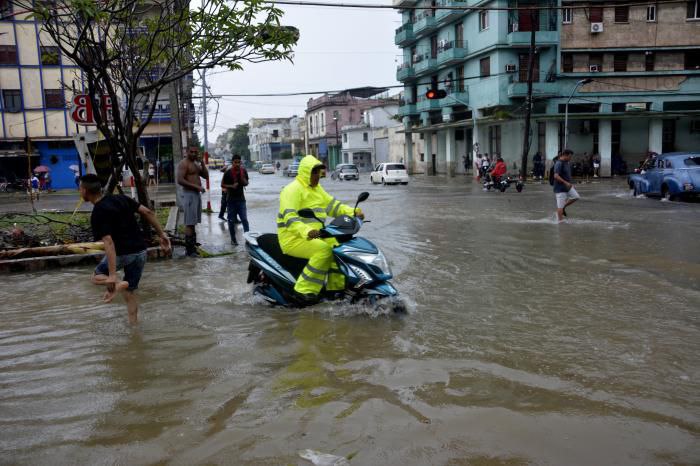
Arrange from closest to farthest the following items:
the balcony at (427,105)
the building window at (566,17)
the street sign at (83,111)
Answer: the street sign at (83,111) < the building window at (566,17) < the balcony at (427,105)

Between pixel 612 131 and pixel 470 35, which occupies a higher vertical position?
pixel 470 35

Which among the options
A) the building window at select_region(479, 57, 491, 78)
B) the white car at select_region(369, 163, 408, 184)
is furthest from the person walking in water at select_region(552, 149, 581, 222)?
the building window at select_region(479, 57, 491, 78)

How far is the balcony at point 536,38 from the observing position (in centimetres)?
3597

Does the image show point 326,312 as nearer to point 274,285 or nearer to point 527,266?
point 274,285

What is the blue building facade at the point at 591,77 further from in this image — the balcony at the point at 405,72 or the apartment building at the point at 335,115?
the apartment building at the point at 335,115

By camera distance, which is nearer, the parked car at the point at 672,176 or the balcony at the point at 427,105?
the parked car at the point at 672,176

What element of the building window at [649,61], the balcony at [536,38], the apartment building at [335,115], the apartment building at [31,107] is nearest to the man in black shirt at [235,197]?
the apartment building at [31,107]

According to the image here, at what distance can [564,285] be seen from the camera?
294 inches


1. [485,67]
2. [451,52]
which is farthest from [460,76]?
[485,67]

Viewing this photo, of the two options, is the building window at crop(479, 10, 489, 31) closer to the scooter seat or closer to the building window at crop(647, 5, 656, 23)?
the building window at crop(647, 5, 656, 23)

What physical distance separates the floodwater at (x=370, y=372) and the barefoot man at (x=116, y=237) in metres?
0.50

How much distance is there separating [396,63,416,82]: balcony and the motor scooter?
45.2 m

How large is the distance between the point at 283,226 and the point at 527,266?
4.33 meters

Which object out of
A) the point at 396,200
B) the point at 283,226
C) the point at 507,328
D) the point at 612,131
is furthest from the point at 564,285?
the point at 612,131
